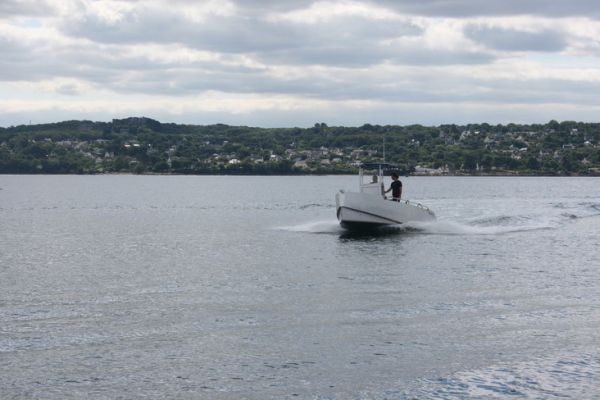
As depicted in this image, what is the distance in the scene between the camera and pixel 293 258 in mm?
39188

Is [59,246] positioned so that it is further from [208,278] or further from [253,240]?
[208,278]

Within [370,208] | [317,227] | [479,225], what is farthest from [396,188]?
[479,225]

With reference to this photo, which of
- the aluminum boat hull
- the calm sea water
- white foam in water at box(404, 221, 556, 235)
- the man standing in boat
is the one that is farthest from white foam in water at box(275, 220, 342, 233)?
the calm sea water

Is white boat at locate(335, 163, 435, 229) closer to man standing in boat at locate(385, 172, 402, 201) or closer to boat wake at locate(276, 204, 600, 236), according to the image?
man standing in boat at locate(385, 172, 402, 201)

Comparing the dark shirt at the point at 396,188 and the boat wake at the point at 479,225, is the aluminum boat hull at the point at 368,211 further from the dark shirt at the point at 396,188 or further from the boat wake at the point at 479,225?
the boat wake at the point at 479,225

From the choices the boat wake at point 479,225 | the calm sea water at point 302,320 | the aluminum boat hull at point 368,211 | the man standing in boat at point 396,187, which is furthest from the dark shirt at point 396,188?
the calm sea water at point 302,320

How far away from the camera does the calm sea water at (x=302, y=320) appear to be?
58.8ft

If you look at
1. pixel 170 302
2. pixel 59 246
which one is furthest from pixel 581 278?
pixel 59 246

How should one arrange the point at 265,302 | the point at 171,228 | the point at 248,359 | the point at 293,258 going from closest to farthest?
the point at 248,359
the point at 265,302
the point at 293,258
the point at 171,228

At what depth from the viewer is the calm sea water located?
17922 mm

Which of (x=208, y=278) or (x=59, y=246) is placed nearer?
(x=208, y=278)

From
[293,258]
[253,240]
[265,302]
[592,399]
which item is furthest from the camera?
[253,240]

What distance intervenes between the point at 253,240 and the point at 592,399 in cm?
3415

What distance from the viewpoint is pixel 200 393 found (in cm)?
1719
